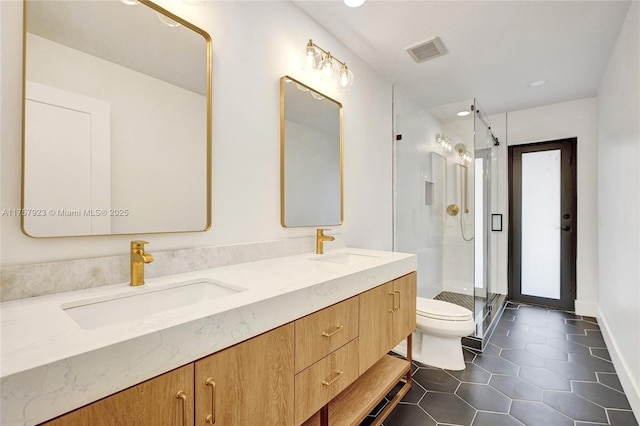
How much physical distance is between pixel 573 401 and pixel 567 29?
2.46 metres

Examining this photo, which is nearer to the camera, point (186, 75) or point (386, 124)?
point (186, 75)

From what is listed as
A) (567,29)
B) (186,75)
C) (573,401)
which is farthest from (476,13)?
(573,401)

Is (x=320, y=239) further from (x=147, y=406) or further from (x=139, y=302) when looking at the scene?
(x=147, y=406)

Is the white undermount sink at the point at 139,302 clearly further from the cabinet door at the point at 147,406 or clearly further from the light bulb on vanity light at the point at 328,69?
the light bulb on vanity light at the point at 328,69

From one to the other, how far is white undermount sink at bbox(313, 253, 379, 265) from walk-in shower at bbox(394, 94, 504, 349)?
1.05 metres

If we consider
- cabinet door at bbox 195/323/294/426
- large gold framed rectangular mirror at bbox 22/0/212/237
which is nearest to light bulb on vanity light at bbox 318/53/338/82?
large gold framed rectangular mirror at bbox 22/0/212/237

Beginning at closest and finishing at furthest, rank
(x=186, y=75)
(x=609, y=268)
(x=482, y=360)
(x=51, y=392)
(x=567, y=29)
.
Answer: (x=51, y=392)
(x=186, y=75)
(x=567, y=29)
(x=482, y=360)
(x=609, y=268)

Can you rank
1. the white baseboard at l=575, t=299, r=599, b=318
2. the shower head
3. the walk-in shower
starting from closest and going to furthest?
the walk-in shower, the shower head, the white baseboard at l=575, t=299, r=599, b=318

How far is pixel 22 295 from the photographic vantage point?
0.89m

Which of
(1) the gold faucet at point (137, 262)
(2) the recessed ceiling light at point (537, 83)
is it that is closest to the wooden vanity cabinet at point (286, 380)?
(1) the gold faucet at point (137, 262)

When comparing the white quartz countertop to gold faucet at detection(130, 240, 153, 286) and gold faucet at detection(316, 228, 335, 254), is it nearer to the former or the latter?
gold faucet at detection(130, 240, 153, 286)

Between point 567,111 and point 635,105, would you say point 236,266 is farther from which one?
point 567,111

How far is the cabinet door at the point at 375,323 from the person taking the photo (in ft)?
4.55

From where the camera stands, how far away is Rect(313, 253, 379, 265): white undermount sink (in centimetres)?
178
